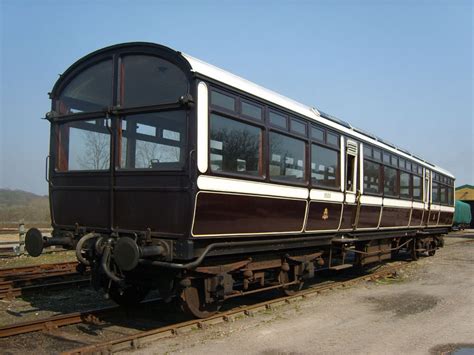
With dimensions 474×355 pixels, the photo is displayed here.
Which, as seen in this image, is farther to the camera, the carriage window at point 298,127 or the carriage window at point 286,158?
the carriage window at point 298,127

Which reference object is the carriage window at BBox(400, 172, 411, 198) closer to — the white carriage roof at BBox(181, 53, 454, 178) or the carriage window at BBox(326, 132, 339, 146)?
the white carriage roof at BBox(181, 53, 454, 178)

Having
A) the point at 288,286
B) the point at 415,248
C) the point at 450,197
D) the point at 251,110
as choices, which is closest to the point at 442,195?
the point at 450,197

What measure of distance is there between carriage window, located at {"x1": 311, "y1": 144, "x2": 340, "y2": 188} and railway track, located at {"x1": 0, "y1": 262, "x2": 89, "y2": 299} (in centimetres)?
494

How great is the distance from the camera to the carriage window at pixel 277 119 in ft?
23.7

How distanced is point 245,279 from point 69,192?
9.32 feet

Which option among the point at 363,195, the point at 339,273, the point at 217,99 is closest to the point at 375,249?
the point at 339,273

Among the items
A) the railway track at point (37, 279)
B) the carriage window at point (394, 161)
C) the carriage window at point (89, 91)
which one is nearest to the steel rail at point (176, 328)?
the carriage window at point (89, 91)

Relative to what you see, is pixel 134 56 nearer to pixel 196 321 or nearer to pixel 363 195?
pixel 196 321

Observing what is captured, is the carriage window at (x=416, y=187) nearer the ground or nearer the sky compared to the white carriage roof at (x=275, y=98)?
nearer the ground

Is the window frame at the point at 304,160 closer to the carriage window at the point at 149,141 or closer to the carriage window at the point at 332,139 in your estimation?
the carriage window at the point at 332,139

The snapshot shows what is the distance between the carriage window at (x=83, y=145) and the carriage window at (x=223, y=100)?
1.49m

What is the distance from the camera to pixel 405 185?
13.4 metres

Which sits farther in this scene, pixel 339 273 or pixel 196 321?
pixel 339 273

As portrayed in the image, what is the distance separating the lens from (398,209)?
41.8 feet
